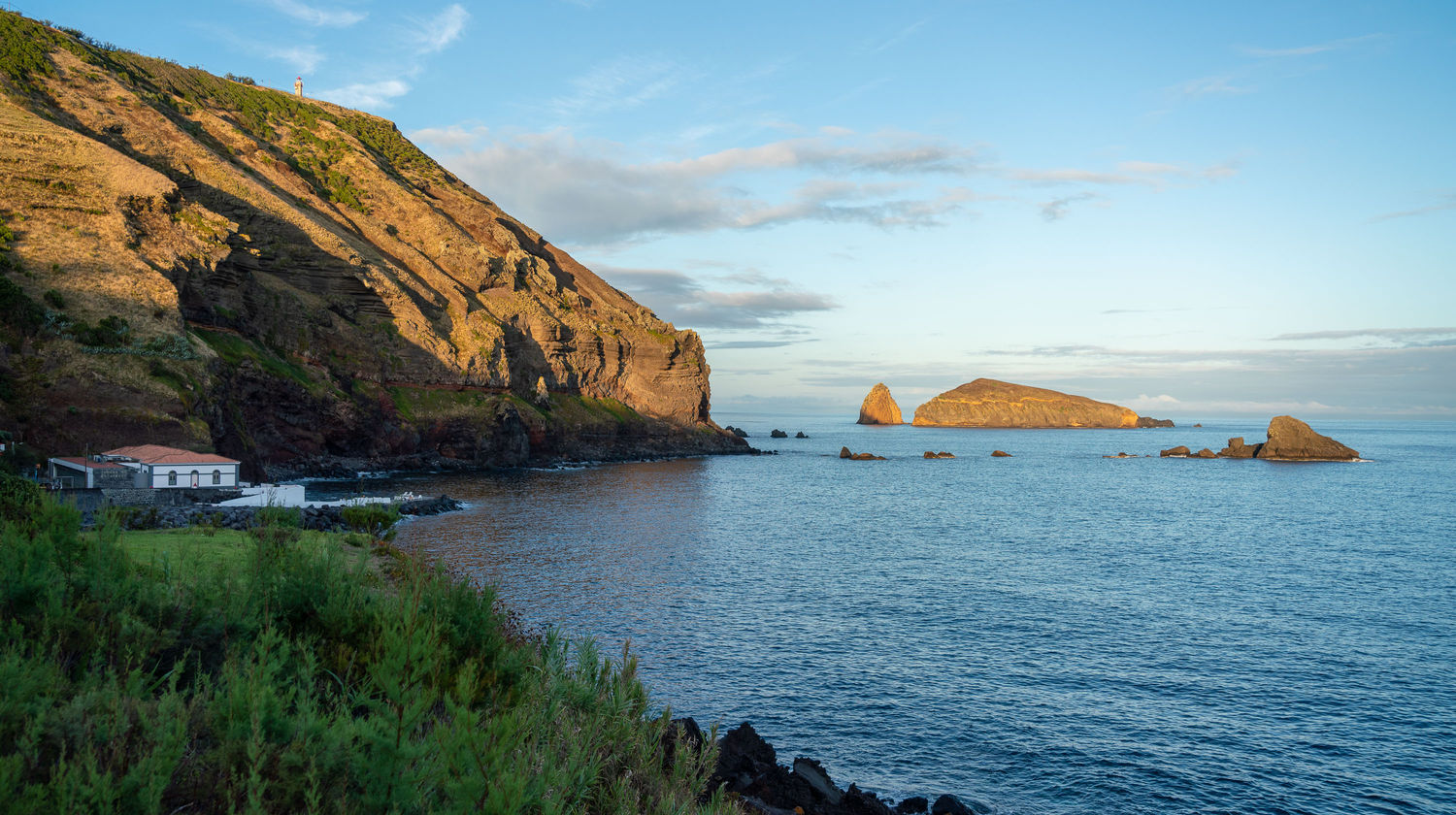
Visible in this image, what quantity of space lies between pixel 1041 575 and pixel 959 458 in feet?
374

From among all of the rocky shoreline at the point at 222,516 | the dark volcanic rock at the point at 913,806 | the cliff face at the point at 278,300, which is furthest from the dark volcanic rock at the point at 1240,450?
the dark volcanic rock at the point at 913,806

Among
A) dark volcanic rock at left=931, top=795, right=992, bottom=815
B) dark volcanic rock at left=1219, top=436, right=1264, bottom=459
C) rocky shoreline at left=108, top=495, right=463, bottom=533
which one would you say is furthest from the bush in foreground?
dark volcanic rock at left=1219, top=436, right=1264, bottom=459

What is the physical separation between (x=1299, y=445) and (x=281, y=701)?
174029 mm

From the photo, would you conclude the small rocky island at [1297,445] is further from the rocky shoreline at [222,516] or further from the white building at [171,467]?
the white building at [171,467]

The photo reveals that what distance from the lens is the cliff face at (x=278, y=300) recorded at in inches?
2281

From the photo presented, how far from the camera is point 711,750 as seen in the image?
13070mm

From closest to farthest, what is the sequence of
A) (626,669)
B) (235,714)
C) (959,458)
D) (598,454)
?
(235,714)
(626,669)
(598,454)
(959,458)

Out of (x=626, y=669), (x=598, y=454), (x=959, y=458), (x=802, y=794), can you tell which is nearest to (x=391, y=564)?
(x=626, y=669)

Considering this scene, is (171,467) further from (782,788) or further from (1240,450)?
(1240,450)

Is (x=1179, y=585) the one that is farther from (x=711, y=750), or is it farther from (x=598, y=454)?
(x=598, y=454)

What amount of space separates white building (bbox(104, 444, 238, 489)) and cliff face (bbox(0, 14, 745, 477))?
7.06m

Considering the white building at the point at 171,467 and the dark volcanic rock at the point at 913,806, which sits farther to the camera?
the white building at the point at 171,467

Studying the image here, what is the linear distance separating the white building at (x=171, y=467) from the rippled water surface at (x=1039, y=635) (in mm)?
12238

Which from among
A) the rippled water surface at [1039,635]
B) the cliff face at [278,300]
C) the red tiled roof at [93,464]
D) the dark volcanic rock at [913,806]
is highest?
the cliff face at [278,300]
